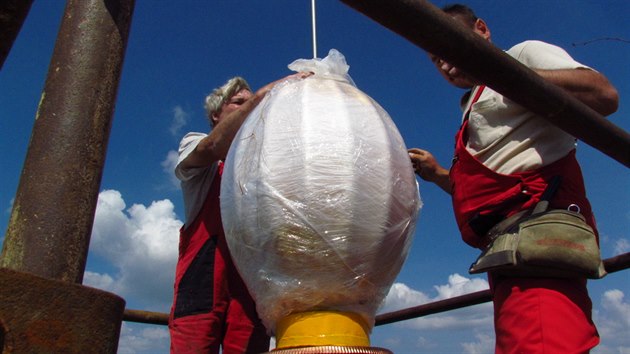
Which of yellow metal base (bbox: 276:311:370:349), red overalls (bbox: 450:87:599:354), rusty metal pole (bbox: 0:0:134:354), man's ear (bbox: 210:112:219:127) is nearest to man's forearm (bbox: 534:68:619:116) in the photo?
red overalls (bbox: 450:87:599:354)

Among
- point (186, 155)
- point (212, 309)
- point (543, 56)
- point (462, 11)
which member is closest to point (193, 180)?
point (186, 155)

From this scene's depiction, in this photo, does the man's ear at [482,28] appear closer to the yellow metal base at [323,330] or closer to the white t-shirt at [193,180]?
the white t-shirt at [193,180]

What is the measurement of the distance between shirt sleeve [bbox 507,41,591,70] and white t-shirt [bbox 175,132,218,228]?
1.14 metres

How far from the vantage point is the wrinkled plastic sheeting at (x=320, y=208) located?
0.86 metres

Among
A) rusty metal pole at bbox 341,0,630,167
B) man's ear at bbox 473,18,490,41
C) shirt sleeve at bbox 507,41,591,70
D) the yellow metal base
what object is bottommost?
the yellow metal base

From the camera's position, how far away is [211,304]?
1885 mm

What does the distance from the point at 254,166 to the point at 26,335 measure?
0.46 m

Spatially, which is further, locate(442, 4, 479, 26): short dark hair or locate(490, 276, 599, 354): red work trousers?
locate(442, 4, 479, 26): short dark hair

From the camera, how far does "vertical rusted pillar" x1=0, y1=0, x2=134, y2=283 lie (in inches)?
26.5

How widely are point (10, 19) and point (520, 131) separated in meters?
1.31

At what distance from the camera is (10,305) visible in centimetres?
56

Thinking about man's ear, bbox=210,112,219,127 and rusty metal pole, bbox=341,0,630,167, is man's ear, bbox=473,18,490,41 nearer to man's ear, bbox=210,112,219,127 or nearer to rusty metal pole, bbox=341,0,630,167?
rusty metal pole, bbox=341,0,630,167

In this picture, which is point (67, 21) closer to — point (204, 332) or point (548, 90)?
point (548, 90)

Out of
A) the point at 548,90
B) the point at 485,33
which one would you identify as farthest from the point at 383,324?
the point at 548,90
